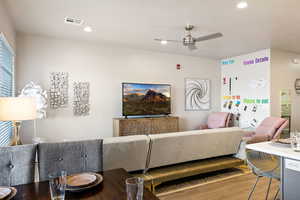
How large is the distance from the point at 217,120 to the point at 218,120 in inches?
1.6

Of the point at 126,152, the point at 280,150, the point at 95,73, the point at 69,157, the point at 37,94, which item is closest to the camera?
the point at 69,157

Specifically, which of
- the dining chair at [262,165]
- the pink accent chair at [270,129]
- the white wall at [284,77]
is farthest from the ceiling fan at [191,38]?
the white wall at [284,77]

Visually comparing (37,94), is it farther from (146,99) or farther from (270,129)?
(270,129)

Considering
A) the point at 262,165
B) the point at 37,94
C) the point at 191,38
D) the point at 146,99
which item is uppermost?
the point at 191,38

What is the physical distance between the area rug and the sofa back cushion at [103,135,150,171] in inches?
23.4

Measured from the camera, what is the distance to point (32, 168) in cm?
158

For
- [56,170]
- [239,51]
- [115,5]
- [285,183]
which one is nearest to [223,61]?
[239,51]

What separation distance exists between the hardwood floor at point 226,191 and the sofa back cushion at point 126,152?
64cm

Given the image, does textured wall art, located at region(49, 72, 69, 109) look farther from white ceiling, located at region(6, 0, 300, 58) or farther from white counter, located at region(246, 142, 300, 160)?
white counter, located at region(246, 142, 300, 160)

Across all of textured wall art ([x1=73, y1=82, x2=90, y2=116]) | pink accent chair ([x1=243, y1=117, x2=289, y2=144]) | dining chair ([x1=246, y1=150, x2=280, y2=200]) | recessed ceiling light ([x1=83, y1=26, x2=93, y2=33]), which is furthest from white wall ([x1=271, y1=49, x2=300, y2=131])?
textured wall art ([x1=73, y1=82, x2=90, y2=116])

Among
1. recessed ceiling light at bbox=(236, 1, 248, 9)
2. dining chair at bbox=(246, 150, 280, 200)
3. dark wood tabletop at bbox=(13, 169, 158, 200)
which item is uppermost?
recessed ceiling light at bbox=(236, 1, 248, 9)

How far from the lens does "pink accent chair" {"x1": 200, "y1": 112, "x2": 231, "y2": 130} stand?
18.7 ft

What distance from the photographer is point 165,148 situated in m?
2.74

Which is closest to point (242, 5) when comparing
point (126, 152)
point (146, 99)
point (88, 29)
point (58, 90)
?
point (126, 152)
